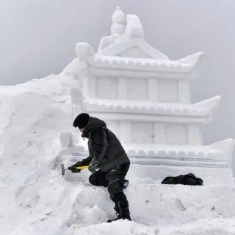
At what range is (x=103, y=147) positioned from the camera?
21.4 feet

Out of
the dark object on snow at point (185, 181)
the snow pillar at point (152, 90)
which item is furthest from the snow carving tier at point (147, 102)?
the dark object on snow at point (185, 181)

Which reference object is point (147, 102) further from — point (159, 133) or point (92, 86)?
point (92, 86)

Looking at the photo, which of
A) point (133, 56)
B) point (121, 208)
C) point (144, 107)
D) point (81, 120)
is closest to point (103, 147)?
point (81, 120)

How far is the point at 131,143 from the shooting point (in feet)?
31.6

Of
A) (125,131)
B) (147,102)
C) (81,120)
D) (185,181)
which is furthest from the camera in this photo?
(147,102)

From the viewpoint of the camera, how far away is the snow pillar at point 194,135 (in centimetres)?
1009

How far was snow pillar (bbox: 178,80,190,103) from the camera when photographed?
412 inches

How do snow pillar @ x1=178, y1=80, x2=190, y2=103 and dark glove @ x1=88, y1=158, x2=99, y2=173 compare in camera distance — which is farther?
snow pillar @ x1=178, y1=80, x2=190, y2=103

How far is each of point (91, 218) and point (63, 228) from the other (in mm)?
430

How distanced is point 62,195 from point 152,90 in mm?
4183

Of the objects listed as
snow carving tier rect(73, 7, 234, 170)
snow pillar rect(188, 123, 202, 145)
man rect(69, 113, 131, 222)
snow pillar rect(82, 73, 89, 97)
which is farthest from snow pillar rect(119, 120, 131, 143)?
man rect(69, 113, 131, 222)

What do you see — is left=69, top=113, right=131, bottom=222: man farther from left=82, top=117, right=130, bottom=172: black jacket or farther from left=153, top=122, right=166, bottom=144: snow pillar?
left=153, top=122, right=166, bottom=144: snow pillar

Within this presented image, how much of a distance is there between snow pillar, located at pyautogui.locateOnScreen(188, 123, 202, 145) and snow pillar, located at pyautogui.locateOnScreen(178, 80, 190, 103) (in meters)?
0.64

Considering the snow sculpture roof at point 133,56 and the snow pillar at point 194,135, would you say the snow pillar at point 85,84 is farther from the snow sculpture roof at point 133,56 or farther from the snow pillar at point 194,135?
the snow pillar at point 194,135
